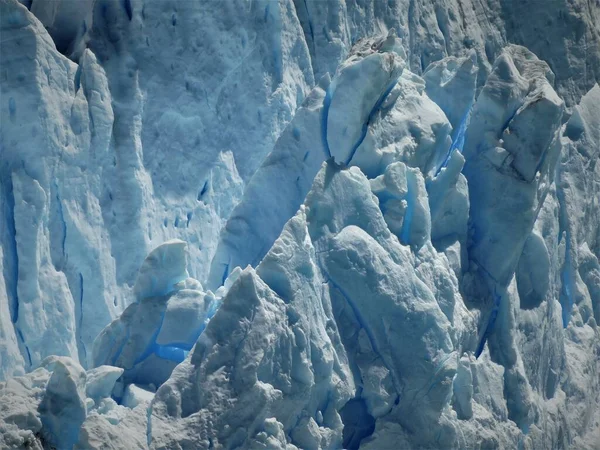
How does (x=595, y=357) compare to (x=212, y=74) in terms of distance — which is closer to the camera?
(x=212, y=74)

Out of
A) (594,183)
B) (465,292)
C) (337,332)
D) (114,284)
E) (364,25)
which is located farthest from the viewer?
(594,183)

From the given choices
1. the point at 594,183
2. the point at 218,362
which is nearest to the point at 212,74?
the point at 218,362

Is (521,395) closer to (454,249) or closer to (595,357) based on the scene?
(454,249)

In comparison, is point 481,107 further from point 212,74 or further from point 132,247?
point 132,247

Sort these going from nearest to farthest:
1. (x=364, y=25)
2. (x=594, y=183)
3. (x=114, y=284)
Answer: (x=114, y=284)
(x=364, y=25)
(x=594, y=183)

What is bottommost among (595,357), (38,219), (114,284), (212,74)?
(595,357)

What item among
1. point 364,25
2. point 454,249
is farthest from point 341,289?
point 364,25

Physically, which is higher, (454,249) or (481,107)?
(481,107)
